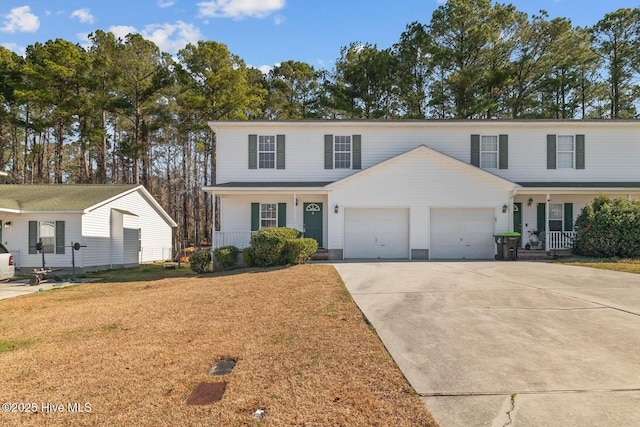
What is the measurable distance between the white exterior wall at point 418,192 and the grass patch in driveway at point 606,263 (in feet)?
8.76

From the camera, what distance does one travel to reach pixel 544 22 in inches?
1043

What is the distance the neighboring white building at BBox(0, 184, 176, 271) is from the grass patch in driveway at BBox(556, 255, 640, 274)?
67.6ft

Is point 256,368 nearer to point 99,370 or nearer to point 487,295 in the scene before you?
point 99,370

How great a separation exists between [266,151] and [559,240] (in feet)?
45.1

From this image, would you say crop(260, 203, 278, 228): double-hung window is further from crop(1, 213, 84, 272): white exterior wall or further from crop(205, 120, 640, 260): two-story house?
crop(1, 213, 84, 272): white exterior wall

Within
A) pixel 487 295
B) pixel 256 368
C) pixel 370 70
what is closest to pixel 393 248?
pixel 487 295

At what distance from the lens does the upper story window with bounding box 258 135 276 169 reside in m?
17.2

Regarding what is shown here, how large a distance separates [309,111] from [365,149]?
17599 millimetres

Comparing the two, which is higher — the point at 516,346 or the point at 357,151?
the point at 357,151

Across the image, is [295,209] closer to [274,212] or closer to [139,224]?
[274,212]

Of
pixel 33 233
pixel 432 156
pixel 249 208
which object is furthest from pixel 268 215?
pixel 33 233

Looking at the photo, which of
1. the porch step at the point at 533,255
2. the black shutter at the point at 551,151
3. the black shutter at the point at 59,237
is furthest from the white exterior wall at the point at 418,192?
the black shutter at the point at 59,237

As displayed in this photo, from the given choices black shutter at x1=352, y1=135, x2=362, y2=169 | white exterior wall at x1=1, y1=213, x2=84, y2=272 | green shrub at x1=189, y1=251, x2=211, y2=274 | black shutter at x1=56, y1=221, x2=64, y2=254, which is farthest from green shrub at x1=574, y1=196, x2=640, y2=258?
black shutter at x1=56, y1=221, x2=64, y2=254

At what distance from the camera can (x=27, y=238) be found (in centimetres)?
1697
